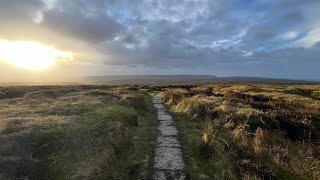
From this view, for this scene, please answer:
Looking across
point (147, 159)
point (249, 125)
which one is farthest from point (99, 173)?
point (249, 125)

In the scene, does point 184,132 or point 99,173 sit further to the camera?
point 184,132

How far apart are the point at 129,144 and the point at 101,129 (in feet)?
4.92

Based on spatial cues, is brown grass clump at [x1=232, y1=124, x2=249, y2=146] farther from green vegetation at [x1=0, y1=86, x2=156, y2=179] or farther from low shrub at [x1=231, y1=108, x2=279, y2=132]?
green vegetation at [x1=0, y1=86, x2=156, y2=179]

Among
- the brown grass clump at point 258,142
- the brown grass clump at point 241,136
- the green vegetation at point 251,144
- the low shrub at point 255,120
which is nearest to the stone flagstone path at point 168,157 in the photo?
the green vegetation at point 251,144

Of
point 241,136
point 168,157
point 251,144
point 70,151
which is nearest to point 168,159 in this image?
point 168,157

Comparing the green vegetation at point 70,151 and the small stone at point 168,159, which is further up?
the green vegetation at point 70,151

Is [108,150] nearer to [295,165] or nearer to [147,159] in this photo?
[147,159]

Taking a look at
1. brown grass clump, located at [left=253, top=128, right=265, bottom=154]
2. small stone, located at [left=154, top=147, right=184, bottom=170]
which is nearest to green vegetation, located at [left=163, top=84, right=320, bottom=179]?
brown grass clump, located at [left=253, top=128, right=265, bottom=154]

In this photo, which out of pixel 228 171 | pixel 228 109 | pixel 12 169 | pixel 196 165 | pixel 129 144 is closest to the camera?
pixel 12 169

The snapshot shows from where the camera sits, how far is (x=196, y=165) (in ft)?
30.8

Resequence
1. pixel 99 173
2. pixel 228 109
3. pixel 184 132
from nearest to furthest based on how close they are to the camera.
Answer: pixel 99 173 → pixel 184 132 → pixel 228 109

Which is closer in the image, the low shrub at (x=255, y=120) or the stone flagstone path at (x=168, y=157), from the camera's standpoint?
the stone flagstone path at (x=168, y=157)

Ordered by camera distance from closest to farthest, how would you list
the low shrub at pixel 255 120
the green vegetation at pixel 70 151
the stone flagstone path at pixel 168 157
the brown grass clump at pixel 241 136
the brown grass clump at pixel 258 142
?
the green vegetation at pixel 70 151 → the stone flagstone path at pixel 168 157 → the brown grass clump at pixel 258 142 → the brown grass clump at pixel 241 136 → the low shrub at pixel 255 120

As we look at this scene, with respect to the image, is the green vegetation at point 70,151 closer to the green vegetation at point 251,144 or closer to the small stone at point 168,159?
the small stone at point 168,159
